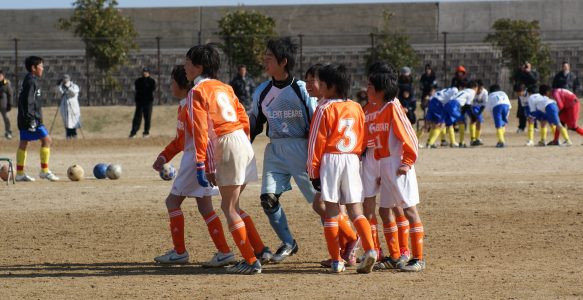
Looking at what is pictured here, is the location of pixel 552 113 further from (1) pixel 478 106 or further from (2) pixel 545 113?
(1) pixel 478 106

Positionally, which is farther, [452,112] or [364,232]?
[452,112]

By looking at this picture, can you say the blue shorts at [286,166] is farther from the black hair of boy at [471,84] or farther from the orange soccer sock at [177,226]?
the black hair of boy at [471,84]

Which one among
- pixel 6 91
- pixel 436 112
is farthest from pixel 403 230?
pixel 6 91

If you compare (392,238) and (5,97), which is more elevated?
(5,97)

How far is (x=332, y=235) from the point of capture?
907 cm

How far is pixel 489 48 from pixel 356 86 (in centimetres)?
578

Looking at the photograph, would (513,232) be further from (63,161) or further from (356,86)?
(356,86)

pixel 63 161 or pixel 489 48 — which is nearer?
pixel 63 161

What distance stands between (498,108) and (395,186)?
1776 cm

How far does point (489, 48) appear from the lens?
42.6 metres

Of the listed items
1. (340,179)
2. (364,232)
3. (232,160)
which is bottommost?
(364,232)

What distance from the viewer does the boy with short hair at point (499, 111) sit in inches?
1006

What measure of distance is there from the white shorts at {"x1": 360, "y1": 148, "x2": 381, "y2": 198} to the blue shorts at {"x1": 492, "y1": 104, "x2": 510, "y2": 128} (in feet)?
55.4

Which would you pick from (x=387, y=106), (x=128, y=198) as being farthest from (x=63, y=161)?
(x=387, y=106)
